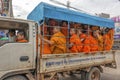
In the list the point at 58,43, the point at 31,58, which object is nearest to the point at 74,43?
the point at 58,43

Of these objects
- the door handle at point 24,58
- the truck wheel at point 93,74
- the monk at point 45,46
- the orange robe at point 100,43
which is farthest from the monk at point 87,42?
the door handle at point 24,58

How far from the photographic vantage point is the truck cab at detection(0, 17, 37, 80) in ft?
17.5

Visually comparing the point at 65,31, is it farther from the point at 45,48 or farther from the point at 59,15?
the point at 45,48

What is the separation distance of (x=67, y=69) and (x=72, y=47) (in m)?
0.83

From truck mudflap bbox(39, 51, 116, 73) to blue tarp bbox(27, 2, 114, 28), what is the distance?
1.12m

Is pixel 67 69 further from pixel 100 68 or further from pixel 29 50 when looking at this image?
pixel 100 68

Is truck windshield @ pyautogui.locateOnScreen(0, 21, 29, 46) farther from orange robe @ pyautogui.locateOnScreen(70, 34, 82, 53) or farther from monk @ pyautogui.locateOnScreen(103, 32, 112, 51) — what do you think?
monk @ pyautogui.locateOnScreen(103, 32, 112, 51)

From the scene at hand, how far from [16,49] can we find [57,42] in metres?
1.70

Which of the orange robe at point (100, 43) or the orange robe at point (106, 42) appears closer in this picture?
the orange robe at point (100, 43)

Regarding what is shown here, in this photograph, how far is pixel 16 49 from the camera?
549 centimetres

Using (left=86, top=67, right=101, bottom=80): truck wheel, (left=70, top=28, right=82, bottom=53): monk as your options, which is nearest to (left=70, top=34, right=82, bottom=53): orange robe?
(left=70, top=28, right=82, bottom=53): monk

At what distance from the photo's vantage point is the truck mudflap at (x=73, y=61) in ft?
20.4

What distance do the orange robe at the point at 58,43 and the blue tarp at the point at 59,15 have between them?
0.54 m

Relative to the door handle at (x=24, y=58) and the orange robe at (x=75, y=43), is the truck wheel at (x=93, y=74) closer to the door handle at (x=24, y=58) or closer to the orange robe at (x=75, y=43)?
the orange robe at (x=75, y=43)
